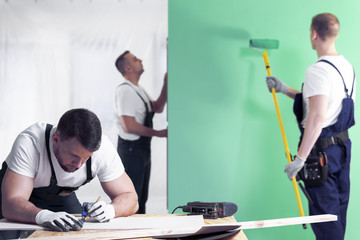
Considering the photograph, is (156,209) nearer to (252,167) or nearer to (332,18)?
(252,167)

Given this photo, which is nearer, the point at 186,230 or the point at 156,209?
the point at 186,230

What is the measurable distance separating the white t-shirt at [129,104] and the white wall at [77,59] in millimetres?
41

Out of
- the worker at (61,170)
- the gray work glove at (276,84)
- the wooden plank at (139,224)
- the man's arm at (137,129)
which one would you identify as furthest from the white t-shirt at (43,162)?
the gray work glove at (276,84)

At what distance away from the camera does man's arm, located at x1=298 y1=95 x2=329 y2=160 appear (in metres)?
2.39

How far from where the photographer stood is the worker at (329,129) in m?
2.39

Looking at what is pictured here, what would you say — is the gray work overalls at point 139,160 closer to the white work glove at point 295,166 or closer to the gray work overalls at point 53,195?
the gray work overalls at point 53,195

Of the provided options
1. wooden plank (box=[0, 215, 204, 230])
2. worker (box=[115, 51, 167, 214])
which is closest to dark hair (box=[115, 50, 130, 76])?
worker (box=[115, 51, 167, 214])

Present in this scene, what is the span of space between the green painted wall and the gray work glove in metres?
0.14

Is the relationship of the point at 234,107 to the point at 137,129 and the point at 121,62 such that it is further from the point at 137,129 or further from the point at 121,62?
the point at 121,62

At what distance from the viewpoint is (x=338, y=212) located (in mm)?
2414

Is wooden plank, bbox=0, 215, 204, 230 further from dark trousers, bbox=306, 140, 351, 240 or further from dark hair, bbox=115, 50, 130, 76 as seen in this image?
dark hair, bbox=115, 50, 130, 76

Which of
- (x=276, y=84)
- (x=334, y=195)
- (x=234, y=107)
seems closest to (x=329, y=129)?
(x=334, y=195)

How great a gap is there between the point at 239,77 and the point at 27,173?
1593 mm

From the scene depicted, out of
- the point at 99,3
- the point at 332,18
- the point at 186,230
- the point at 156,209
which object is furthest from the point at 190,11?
the point at 186,230
